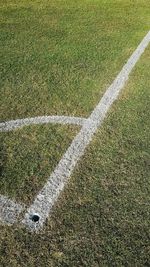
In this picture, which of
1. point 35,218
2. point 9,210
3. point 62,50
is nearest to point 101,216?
point 35,218

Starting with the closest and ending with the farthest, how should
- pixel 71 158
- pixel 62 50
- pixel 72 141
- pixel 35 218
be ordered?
pixel 35 218 < pixel 71 158 < pixel 72 141 < pixel 62 50

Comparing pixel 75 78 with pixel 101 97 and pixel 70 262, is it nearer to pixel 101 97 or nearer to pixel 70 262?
pixel 101 97

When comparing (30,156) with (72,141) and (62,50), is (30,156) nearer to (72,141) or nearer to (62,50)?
(72,141)

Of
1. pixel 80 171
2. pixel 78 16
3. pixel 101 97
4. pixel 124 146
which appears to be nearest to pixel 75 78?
pixel 101 97

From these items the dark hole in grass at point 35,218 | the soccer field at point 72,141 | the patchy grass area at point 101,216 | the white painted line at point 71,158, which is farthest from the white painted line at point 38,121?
the dark hole in grass at point 35,218

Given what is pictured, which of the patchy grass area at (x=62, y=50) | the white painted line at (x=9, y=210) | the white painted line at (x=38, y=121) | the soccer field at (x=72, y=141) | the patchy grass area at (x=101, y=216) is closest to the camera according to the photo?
the patchy grass area at (x=101, y=216)

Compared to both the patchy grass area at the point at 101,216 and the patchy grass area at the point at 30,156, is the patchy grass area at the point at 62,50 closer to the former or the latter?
the patchy grass area at the point at 30,156
